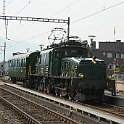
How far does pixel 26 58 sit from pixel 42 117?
1958cm

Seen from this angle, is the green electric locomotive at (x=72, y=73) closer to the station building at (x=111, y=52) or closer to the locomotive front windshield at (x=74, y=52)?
the locomotive front windshield at (x=74, y=52)

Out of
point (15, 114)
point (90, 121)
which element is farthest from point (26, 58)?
point (90, 121)

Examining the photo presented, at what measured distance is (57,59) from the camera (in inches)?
969

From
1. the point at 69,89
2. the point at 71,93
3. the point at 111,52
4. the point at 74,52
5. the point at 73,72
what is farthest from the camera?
the point at 111,52

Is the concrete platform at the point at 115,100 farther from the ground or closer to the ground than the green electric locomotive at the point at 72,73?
closer to the ground

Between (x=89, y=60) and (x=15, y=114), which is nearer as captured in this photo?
(x=15, y=114)

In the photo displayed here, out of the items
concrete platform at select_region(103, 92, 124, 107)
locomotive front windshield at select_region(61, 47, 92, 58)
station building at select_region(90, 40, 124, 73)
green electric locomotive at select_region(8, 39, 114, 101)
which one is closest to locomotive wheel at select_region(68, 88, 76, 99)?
green electric locomotive at select_region(8, 39, 114, 101)

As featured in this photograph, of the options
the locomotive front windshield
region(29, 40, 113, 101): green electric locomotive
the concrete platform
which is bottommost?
the concrete platform

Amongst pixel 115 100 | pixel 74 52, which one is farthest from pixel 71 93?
pixel 74 52

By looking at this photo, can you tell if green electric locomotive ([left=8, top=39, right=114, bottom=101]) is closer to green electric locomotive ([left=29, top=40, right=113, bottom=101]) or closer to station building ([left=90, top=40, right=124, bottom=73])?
green electric locomotive ([left=29, top=40, right=113, bottom=101])

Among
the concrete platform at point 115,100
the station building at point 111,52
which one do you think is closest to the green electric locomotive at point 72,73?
the concrete platform at point 115,100

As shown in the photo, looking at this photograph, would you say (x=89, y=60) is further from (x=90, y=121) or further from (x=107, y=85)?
(x=90, y=121)

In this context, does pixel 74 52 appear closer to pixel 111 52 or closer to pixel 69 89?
pixel 69 89

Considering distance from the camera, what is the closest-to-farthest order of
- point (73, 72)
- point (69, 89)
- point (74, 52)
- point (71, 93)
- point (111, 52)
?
point (73, 72) < point (71, 93) < point (69, 89) < point (74, 52) < point (111, 52)
